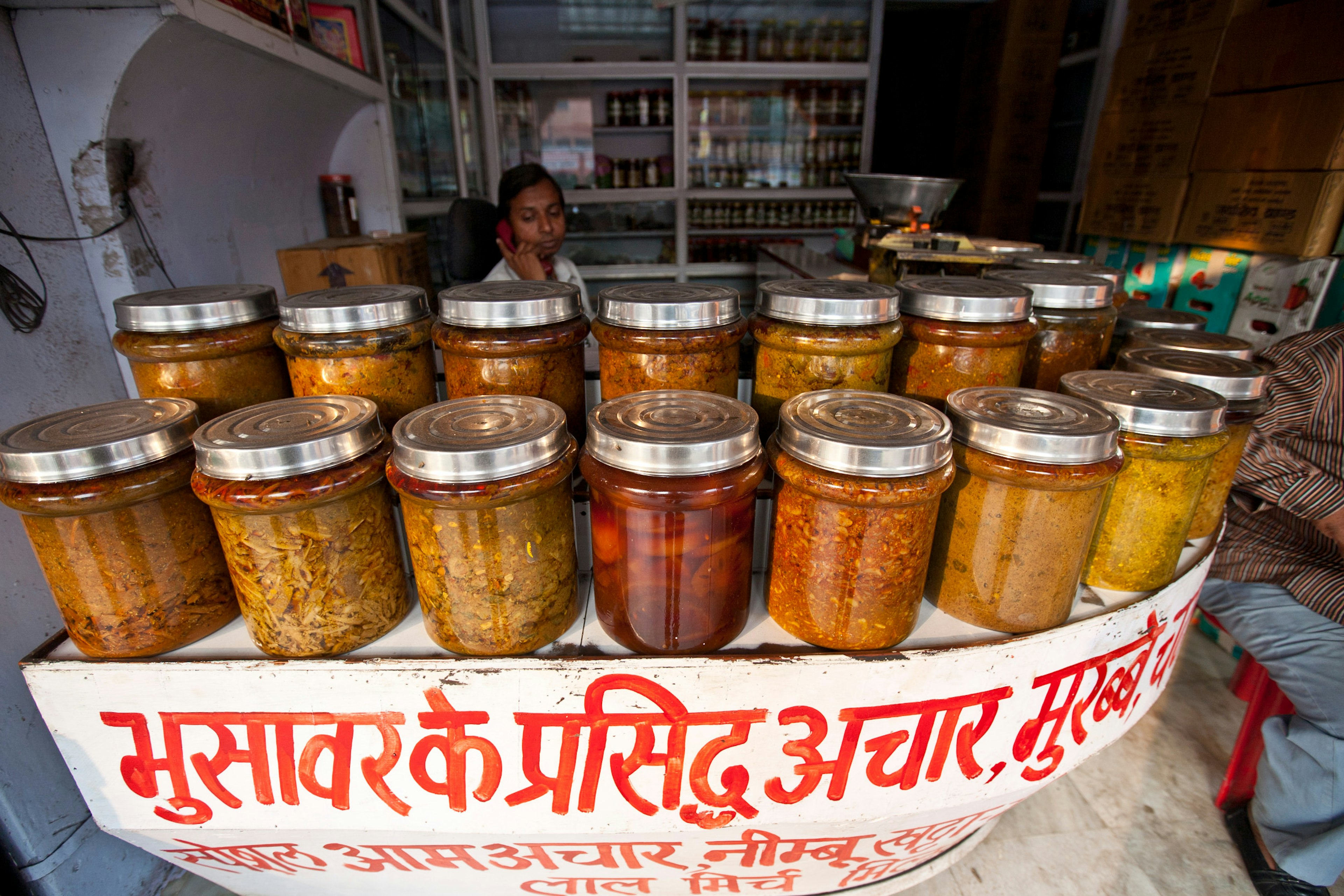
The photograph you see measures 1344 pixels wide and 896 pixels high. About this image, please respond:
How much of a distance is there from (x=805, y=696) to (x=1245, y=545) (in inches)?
65.2

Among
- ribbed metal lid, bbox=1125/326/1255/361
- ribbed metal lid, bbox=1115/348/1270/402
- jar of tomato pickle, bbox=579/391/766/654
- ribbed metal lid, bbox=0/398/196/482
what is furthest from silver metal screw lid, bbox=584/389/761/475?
ribbed metal lid, bbox=1125/326/1255/361

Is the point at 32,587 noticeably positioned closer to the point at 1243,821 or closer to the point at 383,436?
the point at 383,436

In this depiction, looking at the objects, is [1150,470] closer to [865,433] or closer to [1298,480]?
[865,433]

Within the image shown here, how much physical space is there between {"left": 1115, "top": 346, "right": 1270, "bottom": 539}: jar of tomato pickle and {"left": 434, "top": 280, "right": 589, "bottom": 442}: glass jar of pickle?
0.94 m

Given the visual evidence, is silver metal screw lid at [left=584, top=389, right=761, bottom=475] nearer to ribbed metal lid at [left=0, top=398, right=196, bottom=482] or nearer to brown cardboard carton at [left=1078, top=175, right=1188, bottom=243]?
ribbed metal lid at [left=0, top=398, right=196, bottom=482]

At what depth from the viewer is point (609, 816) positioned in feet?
2.93

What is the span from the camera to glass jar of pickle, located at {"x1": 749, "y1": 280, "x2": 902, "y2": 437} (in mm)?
898

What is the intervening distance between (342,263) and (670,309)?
129 centimetres

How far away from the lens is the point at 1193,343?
118 centimetres

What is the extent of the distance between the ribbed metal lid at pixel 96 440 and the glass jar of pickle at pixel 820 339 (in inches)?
29.8

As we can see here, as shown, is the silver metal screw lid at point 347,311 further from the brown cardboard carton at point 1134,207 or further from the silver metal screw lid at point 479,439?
the brown cardboard carton at point 1134,207

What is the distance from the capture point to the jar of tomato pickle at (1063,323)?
1090mm

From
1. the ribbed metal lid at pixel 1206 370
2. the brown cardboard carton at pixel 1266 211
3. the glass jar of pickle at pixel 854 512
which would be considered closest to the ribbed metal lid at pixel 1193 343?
the ribbed metal lid at pixel 1206 370

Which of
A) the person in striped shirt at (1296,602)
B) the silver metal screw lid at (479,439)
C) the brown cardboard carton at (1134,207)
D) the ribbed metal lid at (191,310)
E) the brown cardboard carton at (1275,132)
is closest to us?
the silver metal screw lid at (479,439)
